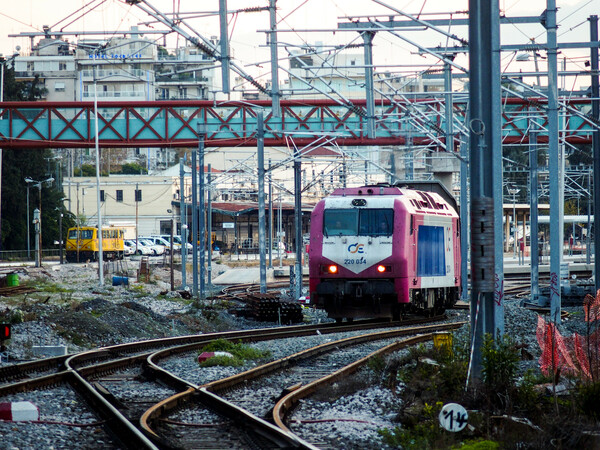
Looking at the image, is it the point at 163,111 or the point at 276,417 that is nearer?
the point at 276,417

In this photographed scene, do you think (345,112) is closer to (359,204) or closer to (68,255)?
(359,204)

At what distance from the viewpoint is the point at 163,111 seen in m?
40.0

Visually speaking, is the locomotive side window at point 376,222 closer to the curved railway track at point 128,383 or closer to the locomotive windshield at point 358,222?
the locomotive windshield at point 358,222

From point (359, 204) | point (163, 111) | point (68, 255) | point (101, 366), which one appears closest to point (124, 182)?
point (68, 255)

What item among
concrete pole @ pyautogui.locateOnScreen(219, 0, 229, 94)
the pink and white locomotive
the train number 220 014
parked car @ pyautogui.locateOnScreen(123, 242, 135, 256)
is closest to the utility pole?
the pink and white locomotive

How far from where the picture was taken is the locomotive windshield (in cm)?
2262

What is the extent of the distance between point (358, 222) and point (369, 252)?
2.63ft

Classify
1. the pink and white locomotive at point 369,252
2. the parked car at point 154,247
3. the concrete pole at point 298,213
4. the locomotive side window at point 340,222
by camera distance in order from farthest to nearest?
the parked car at point 154,247
the concrete pole at point 298,213
the locomotive side window at point 340,222
the pink and white locomotive at point 369,252

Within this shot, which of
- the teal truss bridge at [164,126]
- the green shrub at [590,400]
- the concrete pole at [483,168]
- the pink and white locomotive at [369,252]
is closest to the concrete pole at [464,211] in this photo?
the pink and white locomotive at [369,252]

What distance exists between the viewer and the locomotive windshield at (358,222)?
22.6 meters

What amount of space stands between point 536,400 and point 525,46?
1193 centimetres

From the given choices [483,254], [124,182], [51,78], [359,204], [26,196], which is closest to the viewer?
[483,254]

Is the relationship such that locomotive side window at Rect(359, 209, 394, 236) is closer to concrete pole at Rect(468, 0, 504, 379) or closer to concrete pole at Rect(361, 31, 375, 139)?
concrete pole at Rect(361, 31, 375, 139)

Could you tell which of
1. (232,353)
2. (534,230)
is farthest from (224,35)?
(534,230)
